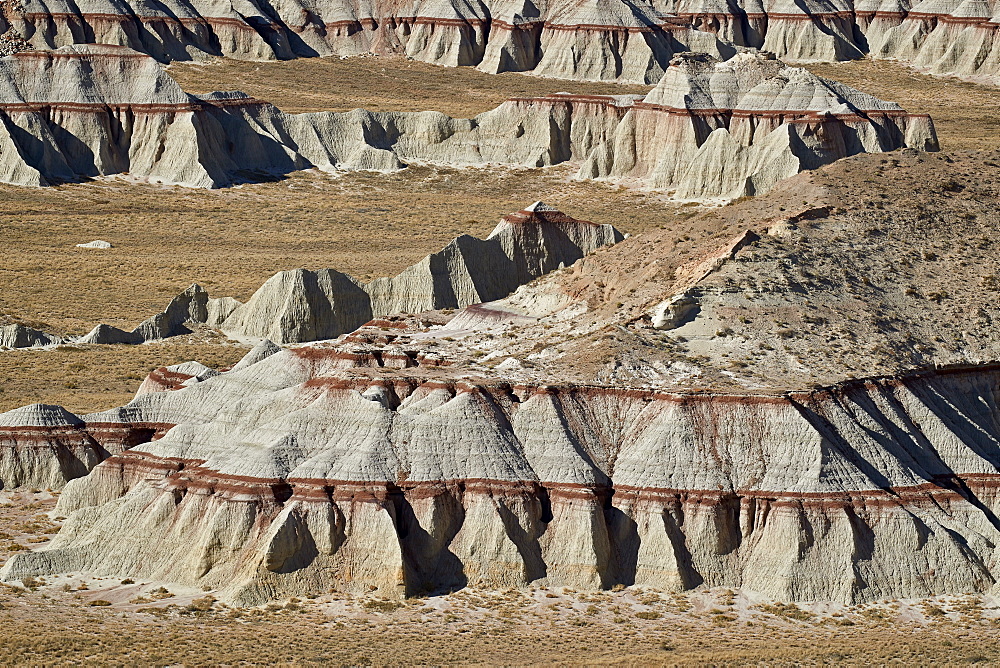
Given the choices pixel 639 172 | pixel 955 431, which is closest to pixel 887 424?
pixel 955 431

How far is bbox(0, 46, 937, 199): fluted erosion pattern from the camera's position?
354 ft

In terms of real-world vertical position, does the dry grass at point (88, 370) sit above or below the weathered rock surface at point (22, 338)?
below

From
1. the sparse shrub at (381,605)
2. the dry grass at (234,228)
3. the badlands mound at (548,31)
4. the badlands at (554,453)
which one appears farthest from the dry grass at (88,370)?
the badlands mound at (548,31)

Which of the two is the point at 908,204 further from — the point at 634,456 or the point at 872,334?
the point at 634,456

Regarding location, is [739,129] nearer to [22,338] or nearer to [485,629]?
[22,338]

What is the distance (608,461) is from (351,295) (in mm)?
31654

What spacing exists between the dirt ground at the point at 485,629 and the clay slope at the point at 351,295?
30.4 meters

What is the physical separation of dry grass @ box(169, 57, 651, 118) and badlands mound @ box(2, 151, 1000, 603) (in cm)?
8347

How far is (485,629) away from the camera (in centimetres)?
4350

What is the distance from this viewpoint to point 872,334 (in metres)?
51.6

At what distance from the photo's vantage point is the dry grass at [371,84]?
13900 centimetres

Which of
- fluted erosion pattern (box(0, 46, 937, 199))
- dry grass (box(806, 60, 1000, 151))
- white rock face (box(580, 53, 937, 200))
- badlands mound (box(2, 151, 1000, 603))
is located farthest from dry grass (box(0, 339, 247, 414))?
dry grass (box(806, 60, 1000, 151))

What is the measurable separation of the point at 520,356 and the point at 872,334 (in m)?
8.76

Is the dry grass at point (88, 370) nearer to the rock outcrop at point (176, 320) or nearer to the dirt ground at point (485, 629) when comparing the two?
the rock outcrop at point (176, 320)
